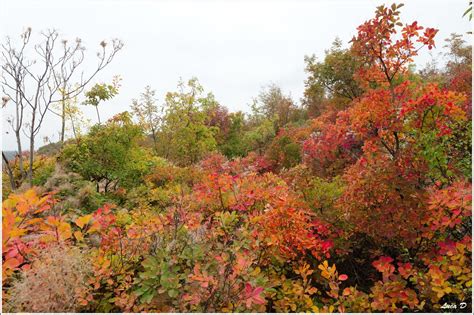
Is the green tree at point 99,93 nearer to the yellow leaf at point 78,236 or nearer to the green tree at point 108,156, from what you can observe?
the green tree at point 108,156

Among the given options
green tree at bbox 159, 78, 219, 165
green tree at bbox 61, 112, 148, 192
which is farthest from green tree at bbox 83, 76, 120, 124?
green tree at bbox 159, 78, 219, 165

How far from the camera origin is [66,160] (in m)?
8.77

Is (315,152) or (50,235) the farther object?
(315,152)

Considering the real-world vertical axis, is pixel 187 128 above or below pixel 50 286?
above

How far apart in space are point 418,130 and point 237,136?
57.2 feet

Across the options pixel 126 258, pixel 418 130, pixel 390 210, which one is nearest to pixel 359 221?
pixel 390 210

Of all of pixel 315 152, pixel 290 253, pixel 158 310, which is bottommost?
pixel 158 310

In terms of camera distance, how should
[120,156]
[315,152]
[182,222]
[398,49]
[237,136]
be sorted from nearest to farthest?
[182,222] → [398,49] → [315,152] → [120,156] → [237,136]

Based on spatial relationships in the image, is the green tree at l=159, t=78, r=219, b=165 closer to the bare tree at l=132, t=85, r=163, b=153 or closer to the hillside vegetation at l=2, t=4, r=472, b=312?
the bare tree at l=132, t=85, r=163, b=153

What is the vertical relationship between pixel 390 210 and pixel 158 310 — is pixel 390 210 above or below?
above

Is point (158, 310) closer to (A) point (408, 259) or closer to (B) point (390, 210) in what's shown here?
(B) point (390, 210)

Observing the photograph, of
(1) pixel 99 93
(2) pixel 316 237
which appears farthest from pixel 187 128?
(2) pixel 316 237

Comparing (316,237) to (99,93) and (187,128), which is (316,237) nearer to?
(99,93)

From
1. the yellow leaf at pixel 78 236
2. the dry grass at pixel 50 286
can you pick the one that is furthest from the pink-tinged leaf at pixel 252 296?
the yellow leaf at pixel 78 236
